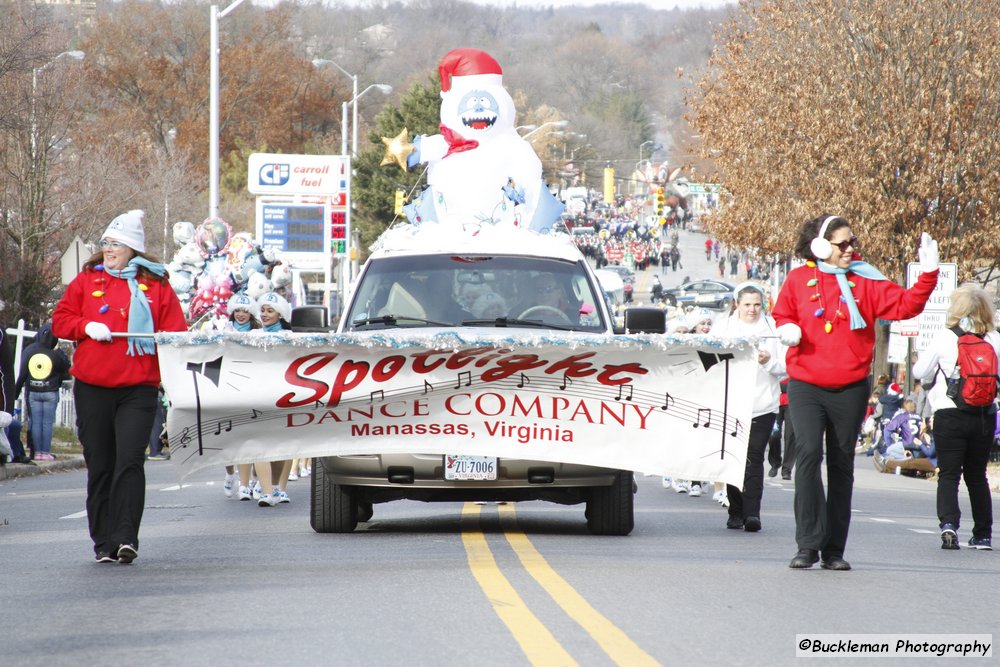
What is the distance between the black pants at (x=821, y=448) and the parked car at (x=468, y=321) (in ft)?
5.35

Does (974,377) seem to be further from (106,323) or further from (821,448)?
(106,323)

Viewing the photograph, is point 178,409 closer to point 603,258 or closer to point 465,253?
point 465,253

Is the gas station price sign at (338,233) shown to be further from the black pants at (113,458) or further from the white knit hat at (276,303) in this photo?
the black pants at (113,458)

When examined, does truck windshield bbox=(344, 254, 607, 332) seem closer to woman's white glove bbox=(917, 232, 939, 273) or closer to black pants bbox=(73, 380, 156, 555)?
black pants bbox=(73, 380, 156, 555)

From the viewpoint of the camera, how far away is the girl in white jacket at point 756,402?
13000mm

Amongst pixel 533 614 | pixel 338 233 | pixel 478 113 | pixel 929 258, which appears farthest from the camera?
pixel 338 233

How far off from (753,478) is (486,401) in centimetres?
307

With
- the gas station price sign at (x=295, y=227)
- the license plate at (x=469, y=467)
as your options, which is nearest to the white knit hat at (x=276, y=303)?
the license plate at (x=469, y=467)

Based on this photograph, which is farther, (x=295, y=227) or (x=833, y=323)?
(x=295, y=227)

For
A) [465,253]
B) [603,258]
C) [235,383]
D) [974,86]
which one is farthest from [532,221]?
[603,258]

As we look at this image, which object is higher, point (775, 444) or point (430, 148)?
point (430, 148)

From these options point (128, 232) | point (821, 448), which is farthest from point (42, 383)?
point (821, 448)

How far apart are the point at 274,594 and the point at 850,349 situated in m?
3.67

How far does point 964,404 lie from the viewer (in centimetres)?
1194
